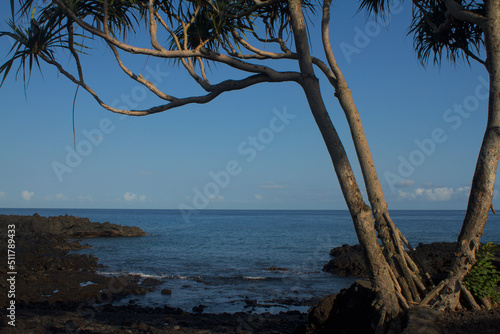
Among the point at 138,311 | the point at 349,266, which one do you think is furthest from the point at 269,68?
the point at 349,266

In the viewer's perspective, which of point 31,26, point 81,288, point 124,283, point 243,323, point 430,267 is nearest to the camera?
point 31,26

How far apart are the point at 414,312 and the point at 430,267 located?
30.1ft

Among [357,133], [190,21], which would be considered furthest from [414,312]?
[190,21]

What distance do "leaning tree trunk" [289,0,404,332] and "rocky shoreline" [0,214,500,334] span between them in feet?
0.97

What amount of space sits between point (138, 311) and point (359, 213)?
5.58 m

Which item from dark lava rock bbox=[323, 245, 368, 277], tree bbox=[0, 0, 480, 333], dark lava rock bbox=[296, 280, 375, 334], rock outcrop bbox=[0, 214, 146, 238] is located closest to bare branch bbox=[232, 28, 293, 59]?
tree bbox=[0, 0, 480, 333]

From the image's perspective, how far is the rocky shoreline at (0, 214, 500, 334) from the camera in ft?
16.2

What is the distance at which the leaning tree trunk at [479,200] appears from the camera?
445 centimetres

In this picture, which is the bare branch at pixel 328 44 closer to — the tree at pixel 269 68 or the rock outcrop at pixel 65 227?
the tree at pixel 269 68

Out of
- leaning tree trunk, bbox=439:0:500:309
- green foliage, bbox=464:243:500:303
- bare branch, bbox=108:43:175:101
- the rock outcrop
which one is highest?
bare branch, bbox=108:43:175:101

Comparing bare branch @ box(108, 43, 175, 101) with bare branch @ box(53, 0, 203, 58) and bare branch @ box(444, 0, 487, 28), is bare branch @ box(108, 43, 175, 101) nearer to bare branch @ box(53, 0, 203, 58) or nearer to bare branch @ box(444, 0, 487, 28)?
bare branch @ box(53, 0, 203, 58)

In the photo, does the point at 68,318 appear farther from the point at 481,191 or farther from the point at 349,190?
the point at 481,191

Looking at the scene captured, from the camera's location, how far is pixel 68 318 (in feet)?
21.1

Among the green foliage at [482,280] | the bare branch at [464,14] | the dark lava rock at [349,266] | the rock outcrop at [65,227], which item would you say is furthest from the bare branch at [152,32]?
the rock outcrop at [65,227]
